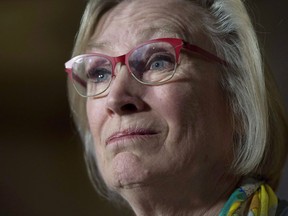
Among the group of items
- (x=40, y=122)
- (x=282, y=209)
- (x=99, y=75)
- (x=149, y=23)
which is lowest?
(x=282, y=209)

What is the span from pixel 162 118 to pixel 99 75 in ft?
0.86

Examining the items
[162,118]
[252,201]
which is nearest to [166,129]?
[162,118]

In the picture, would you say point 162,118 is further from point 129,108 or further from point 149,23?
point 149,23

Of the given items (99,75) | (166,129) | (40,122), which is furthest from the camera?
(40,122)

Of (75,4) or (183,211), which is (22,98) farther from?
(183,211)

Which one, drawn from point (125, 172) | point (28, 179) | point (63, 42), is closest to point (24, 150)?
point (28, 179)

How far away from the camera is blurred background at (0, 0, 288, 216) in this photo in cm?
180

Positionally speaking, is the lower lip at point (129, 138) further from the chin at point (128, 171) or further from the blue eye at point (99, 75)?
the blue eye at point (99, 75)

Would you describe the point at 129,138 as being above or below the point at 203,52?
below

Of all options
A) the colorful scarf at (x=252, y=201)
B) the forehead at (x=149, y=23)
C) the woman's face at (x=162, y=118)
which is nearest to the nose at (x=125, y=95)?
the woman's face at (x=162, y=118)

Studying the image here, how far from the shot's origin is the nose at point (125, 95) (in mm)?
1126

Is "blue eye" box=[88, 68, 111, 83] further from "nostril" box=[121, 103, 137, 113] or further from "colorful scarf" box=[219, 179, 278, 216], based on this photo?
"colorful scarf" box=[219, 179, 278, 216]

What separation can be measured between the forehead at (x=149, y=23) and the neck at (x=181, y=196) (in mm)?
354

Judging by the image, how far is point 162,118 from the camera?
1123mm
